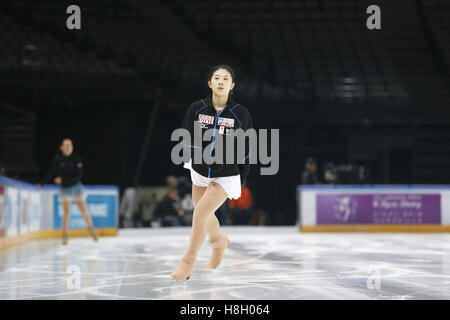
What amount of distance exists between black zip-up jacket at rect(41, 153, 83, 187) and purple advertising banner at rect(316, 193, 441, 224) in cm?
594

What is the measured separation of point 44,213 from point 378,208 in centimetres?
696

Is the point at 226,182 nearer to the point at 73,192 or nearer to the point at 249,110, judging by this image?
the point at 73,192

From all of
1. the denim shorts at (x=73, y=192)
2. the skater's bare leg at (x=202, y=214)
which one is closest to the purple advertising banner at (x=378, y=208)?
the denim shorts at (x=73, y=192)

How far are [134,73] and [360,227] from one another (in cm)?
709

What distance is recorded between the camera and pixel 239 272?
5340 millimetres

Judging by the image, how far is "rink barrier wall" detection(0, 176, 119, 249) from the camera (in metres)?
9.04

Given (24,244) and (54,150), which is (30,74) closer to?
(54,150)

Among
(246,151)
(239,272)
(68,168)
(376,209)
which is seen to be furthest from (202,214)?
(376,209)

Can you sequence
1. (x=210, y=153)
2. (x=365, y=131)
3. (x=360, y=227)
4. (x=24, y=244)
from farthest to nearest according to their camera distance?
1. (x=365, y=131)
2. (x=360, y=227)
3. (x=24, y=244)
4. (x=210, y=153)

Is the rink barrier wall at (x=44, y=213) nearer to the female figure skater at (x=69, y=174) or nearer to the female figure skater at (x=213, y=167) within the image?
the female figure skater at (x=69, y=174)

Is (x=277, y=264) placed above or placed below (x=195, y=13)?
below

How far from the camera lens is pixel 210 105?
4359 mm
